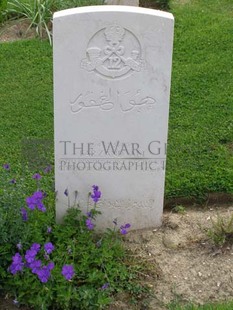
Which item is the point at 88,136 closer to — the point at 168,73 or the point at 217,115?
the point at 168,73

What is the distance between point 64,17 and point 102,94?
1.62 feet

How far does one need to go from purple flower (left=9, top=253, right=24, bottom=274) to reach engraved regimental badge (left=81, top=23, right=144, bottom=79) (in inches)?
43.7

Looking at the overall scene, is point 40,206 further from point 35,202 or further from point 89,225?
point 89,225

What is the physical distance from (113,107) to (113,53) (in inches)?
12.8

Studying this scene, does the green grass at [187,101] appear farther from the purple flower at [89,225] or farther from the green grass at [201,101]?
the purple flower at [89,225]

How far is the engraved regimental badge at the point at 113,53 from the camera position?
144 inches

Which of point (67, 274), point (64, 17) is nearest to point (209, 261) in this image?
point (67, 274)

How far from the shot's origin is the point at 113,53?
3.71m

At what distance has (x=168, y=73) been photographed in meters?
3.79

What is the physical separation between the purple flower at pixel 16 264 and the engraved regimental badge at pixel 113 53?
111cm

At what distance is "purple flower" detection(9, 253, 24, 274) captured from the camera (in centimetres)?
348

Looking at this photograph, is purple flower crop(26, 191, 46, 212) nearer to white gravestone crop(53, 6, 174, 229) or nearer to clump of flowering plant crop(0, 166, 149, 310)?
clump of flowering plant crop(0, 166, 149, 310)

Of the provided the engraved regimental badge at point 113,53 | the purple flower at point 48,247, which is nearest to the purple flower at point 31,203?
the purple flower at point 48,247

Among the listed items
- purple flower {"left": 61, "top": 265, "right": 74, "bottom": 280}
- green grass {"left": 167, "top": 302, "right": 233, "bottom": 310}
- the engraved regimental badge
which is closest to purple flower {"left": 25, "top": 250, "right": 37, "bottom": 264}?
purple flower {"left": 61, "top": 265, "right": 74, "bottom": 280}
